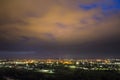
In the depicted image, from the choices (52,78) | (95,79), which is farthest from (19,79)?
(95,79)

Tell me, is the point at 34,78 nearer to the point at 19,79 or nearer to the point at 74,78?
the point at 19,79

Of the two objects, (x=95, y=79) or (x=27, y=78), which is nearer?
(x=95, y=79)

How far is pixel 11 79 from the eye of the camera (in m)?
52.7

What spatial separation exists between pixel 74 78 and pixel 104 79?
5382 mm

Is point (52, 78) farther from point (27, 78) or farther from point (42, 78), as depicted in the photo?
point (27, 78)

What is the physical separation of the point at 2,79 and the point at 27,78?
4.90 metres

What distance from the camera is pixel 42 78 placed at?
172 feet

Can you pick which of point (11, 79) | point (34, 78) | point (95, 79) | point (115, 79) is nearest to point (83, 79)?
point (95, 79)

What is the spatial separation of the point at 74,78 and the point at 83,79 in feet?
7.24

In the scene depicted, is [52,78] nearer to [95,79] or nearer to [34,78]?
[34,78]

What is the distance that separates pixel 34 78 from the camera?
5269 cm

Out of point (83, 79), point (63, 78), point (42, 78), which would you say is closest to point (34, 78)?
point (42, 78)

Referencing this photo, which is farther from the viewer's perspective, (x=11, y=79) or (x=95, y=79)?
(x=11, y=79)

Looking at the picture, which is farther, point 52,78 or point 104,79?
point 52,78
